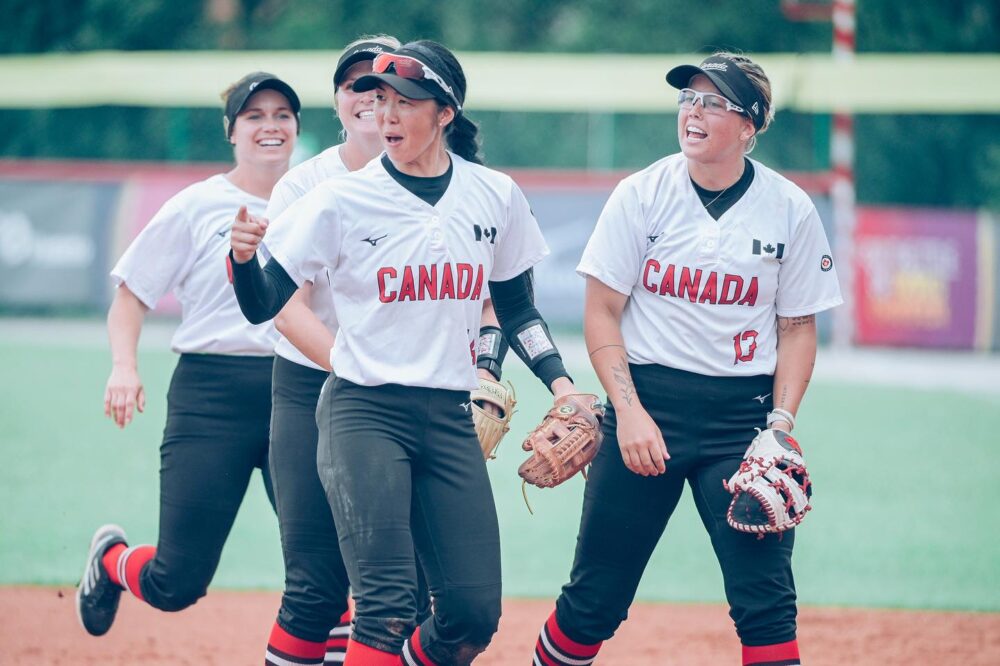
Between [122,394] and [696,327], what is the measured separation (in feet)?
6.98

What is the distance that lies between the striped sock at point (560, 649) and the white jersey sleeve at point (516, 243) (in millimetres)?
1195

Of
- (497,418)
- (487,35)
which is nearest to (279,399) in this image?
(497,418)

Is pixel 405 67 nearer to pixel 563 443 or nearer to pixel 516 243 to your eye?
pixel 516 243

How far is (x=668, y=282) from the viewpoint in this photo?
4.68 m

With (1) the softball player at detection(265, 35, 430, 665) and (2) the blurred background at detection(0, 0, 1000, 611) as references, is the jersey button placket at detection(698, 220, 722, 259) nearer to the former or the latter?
(1) the softball player at detection(265, 35, 430, 665)

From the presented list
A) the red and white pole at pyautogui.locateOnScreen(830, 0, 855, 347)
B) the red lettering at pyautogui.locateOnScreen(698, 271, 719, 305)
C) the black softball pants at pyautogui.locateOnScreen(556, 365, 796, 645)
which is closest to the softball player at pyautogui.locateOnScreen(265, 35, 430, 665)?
the black softball pants at pyautogui.locateOnScreen(556, 365, 796, 645)

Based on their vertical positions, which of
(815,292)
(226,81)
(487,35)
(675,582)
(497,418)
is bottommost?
(675,582)

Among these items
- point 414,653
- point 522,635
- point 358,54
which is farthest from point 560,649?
point 358,54

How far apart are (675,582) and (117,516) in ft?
11.1

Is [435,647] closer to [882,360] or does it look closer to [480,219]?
[480,219]

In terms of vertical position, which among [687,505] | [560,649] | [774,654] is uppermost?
[774,654]

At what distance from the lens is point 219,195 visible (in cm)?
540

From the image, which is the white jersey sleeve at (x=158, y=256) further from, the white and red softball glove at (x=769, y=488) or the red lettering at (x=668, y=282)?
the white and red softball glove at (x=769, y=488)

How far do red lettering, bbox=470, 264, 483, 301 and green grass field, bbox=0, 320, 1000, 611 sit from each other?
3.16m
